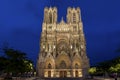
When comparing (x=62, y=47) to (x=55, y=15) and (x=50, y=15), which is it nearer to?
(x=55, y=15)

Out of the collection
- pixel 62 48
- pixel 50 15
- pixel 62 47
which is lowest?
pixel 62 48

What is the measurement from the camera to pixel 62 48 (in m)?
98.1

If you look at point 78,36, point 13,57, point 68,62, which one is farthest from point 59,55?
point 13,57

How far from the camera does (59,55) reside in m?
94.4

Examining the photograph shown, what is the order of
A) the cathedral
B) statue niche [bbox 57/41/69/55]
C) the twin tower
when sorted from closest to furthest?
the cathedral
statue niche [bbox 57/41/69/55]
the twin tower

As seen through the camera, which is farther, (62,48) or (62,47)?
(62,47)

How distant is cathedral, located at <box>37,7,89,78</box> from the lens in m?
92.6

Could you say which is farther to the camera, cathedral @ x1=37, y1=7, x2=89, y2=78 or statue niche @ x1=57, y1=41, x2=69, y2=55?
statue niche @ x1=57, y1=41, x2=69, y2=55

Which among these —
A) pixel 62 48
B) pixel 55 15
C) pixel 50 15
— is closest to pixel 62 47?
pixel 62 48

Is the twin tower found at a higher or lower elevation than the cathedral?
higher

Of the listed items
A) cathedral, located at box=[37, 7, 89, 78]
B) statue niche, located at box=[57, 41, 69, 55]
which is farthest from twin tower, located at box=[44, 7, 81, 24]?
statue niche, located at box=[57, 41, 69, 55]

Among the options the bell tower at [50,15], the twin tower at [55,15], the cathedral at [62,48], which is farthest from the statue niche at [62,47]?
the bell tower at [50,15]

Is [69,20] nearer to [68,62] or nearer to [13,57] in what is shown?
[68,62]

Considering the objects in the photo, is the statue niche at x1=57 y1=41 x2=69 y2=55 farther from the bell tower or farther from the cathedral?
A: the bell tower
